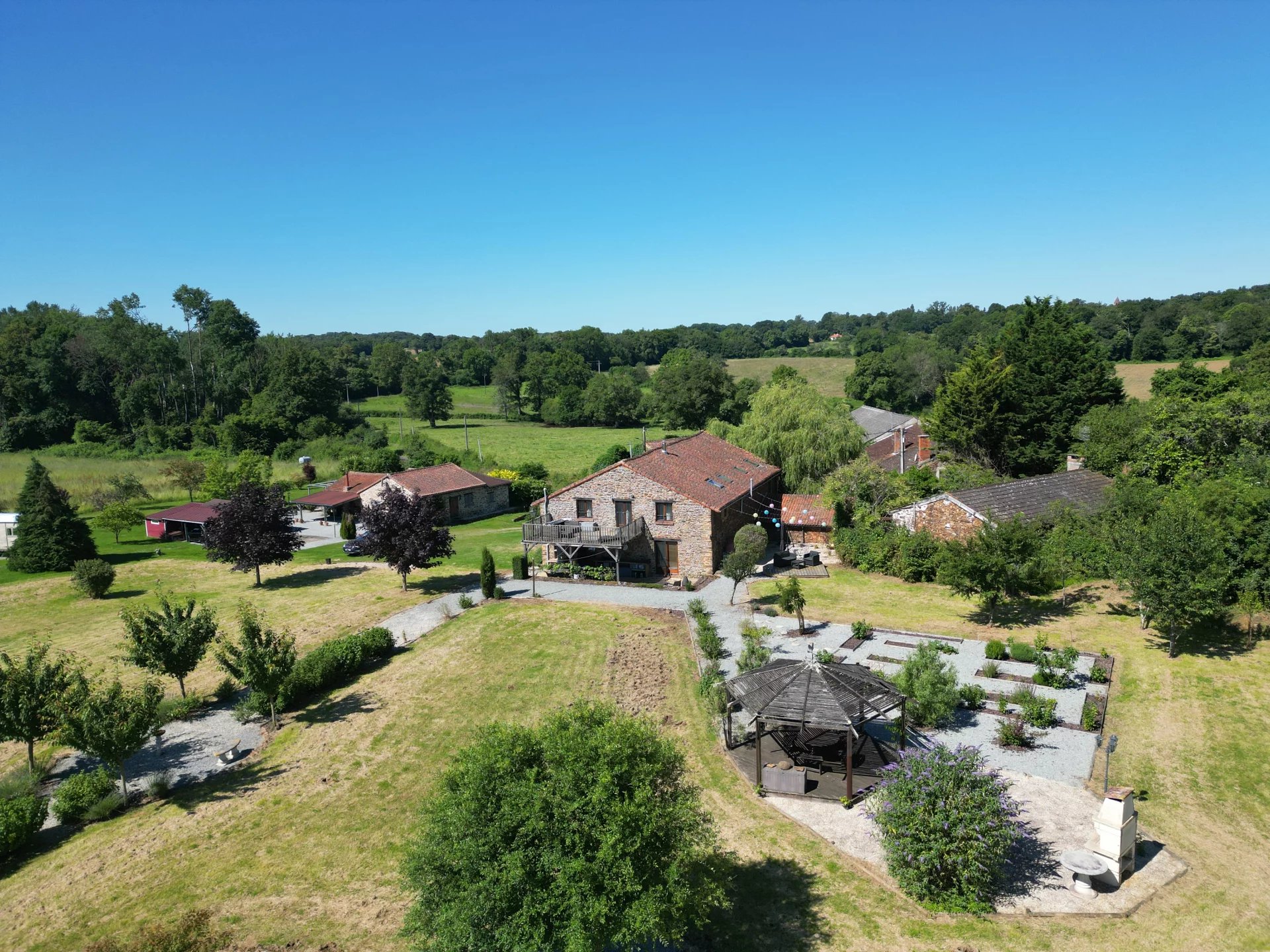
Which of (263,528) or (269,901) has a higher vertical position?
(263,528)

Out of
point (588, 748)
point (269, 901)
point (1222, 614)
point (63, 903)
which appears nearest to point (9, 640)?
point (63, 903)

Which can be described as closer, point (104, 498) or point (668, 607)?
point (668, 607)

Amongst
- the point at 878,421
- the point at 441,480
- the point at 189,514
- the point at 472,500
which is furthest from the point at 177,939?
the point at 878,421

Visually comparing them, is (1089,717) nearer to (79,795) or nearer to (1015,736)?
(1015,736)

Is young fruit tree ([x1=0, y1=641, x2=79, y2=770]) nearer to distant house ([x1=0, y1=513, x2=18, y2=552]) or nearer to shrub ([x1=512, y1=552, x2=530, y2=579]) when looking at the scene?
shrub ([x1=512, y1=552, x2=530, y2=579])

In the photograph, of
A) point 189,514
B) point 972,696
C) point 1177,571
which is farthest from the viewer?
point 189,514

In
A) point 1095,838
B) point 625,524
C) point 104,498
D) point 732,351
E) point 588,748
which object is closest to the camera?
point 588,748

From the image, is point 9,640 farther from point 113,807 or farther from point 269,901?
point 269,901
